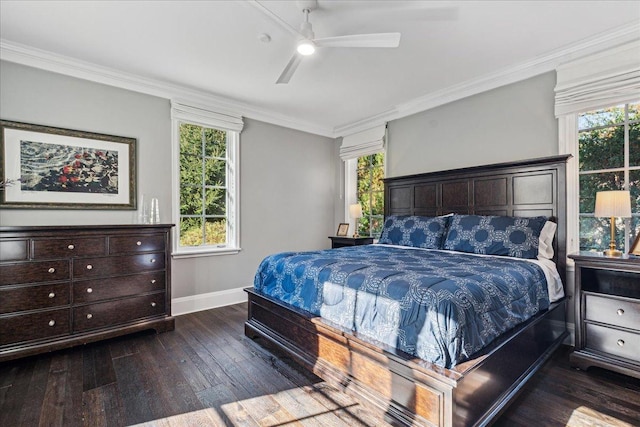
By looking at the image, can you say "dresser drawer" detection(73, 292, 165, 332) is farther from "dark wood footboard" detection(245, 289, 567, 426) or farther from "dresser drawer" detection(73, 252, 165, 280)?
"dark wood footboard" detection(245, 289, 567, 426)

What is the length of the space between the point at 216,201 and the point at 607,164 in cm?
418

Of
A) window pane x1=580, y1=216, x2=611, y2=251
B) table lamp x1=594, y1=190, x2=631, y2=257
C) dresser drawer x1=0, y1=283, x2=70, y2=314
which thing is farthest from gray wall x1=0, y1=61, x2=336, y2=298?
table lamp x1=594, y1=190, x2=631, y2=257

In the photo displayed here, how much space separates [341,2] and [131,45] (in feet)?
6.23

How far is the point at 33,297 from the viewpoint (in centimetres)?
245

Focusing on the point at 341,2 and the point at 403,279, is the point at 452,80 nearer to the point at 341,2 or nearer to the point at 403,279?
the point at 341,2

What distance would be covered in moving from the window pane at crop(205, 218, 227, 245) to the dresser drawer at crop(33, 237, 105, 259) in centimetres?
136

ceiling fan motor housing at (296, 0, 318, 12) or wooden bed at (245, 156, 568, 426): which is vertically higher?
ceiling fan motor housing at (296, 0, 318, 12)

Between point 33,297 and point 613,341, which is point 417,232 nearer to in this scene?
point 613,341

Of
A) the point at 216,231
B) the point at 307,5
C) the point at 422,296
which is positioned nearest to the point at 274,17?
the point at 307,5

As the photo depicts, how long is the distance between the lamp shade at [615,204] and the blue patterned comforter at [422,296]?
2.14ft

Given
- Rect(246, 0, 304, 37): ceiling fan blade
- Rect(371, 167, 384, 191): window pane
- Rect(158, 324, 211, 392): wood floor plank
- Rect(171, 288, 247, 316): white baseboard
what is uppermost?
Rect(246, 0, 304, 37): ceiling fan blade

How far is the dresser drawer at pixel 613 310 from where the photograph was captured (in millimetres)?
2129

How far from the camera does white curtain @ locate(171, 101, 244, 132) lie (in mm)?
3646

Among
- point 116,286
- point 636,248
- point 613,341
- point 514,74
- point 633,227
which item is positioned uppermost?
point 514,74
